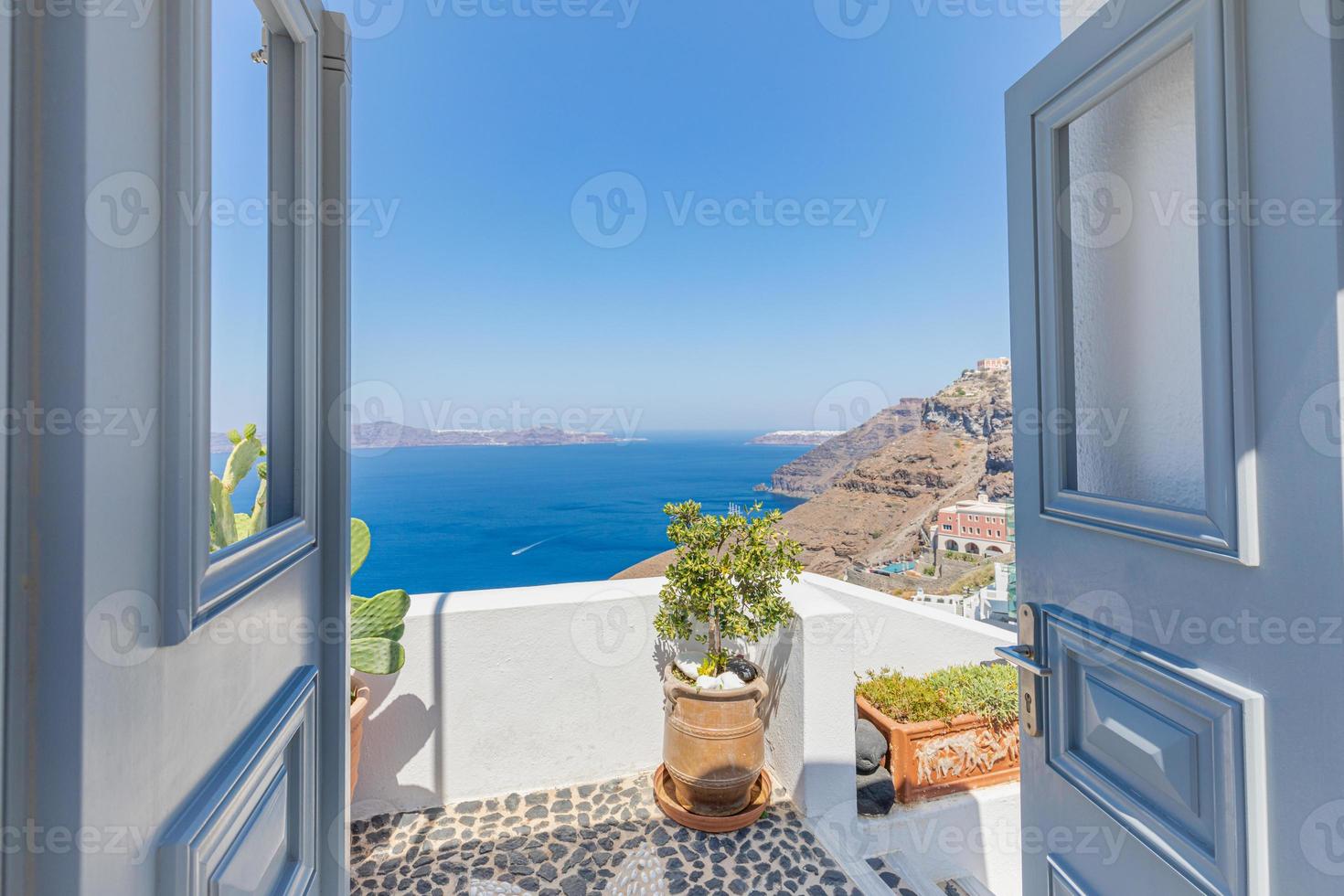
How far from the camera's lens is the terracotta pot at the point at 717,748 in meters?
2.09

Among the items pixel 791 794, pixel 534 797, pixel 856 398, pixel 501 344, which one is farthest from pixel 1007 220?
pixel 501 344

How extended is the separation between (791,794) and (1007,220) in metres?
2.19

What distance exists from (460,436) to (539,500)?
439 centimetres

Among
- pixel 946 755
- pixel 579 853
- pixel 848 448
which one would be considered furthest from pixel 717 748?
pixel 848 448

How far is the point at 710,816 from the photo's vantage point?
2.11 m

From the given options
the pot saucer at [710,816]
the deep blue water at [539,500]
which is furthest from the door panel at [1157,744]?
the deep blue water at [539,500]

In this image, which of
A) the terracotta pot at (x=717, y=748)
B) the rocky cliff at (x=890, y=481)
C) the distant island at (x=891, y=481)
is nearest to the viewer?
the terracotta pot at (x=717, y=748)

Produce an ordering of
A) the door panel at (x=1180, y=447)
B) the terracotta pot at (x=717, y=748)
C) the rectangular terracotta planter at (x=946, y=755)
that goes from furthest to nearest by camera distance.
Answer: the rectangular terracotta planter at (x=946, y=755) → the terracotta pot at (x=717, y=748) → the door panel at (x=1180, y=447)

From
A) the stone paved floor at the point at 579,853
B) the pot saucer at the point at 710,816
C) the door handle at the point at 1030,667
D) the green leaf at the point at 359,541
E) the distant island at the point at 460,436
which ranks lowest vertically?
the stone paved floor at the point at 579,853

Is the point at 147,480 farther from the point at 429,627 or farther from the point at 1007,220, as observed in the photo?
the point at 429,627

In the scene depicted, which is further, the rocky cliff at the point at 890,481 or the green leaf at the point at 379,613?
the rocky cliff at the point at 890,481

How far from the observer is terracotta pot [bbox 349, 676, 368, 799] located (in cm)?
198

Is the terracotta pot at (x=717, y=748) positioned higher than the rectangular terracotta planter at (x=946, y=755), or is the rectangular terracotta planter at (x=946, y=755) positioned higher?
the terracotta pot at (x=717, y=748)

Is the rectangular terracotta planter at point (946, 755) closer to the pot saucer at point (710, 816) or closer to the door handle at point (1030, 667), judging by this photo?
the pot saucer at point (710, 816)
